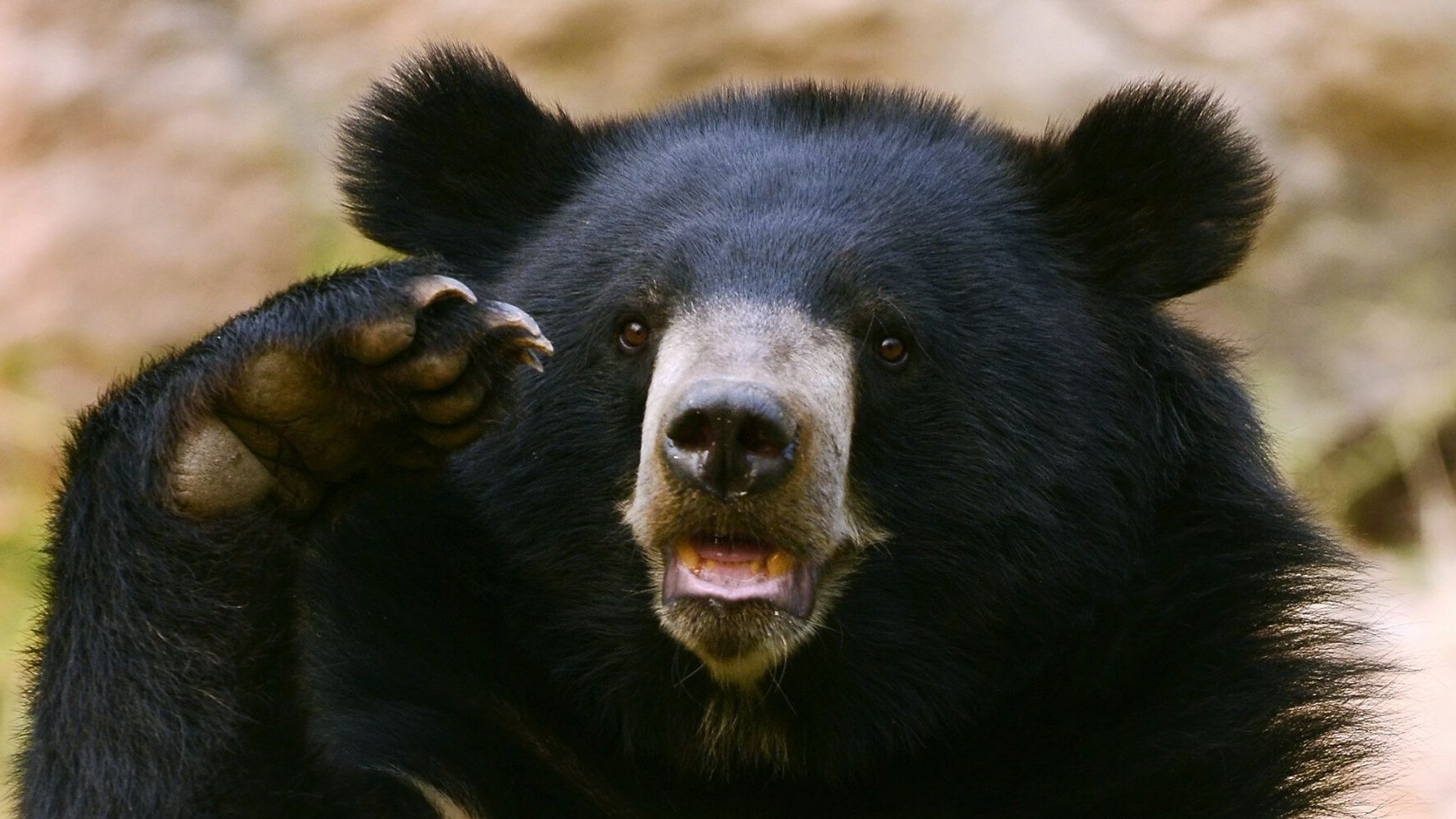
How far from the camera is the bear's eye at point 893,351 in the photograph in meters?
4.11

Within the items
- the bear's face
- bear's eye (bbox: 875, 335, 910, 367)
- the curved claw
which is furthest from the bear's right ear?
the curved claw

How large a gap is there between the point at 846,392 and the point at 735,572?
0.46 meters

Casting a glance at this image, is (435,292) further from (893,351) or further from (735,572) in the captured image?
(893,351)

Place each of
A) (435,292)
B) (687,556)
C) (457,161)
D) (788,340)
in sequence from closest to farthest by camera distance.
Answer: (435,292) → (687,556) → (788,340) → (457,161)

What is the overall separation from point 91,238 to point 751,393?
22.1 ft

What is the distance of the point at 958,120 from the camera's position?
4777 millimetres

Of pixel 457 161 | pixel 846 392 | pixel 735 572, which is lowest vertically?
pixel 735 572

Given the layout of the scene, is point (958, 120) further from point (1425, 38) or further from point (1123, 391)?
point (1425, 38)

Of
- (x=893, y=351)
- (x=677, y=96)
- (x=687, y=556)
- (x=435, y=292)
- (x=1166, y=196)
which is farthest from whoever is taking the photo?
(x=677, y=96)

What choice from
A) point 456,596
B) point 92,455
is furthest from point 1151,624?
point 92,455

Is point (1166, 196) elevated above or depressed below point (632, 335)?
above

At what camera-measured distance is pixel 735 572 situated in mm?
3811

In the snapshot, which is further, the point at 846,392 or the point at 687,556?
the point at 846,392

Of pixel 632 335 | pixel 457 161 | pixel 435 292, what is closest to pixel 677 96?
Answer: pixel 457 161
